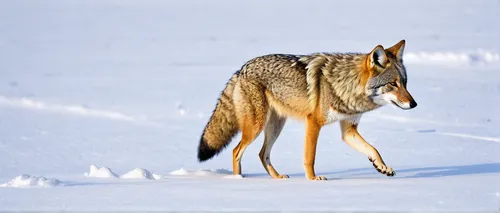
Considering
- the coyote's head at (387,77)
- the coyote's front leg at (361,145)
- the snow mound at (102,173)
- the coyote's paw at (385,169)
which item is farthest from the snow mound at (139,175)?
the coyote's head at (387,77)

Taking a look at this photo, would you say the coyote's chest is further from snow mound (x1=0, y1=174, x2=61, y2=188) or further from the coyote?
snow mound (x1=0, y1=174, x2=61, y2=188)

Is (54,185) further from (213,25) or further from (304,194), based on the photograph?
(213,25)

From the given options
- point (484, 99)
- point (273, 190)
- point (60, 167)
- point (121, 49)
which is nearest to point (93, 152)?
point (60, 167)

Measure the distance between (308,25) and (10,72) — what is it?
11.3 m

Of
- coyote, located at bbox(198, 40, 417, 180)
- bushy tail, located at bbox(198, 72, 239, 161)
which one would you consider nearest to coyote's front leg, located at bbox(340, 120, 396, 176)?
coyote, located at bbox(198, 40, 417, 180)

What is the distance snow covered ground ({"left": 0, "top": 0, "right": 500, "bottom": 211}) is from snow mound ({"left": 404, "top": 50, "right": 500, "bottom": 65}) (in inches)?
2.0

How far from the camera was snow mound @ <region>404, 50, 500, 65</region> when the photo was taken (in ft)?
57.6

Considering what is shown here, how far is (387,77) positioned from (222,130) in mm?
1850

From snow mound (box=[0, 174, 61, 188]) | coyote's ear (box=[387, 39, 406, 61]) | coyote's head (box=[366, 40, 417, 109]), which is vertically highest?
coyote's ear (box=[387, 39, 406, 61])

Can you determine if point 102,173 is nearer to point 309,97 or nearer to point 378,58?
point 309,97

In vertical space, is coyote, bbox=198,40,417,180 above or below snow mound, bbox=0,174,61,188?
above

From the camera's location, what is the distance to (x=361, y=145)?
24.8 ft

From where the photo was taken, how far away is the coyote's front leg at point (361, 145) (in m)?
7.23

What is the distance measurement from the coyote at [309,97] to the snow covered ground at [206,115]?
368 mm
